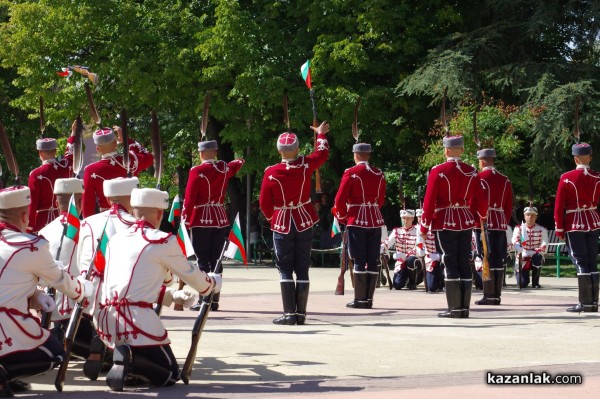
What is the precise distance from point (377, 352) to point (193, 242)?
530cm

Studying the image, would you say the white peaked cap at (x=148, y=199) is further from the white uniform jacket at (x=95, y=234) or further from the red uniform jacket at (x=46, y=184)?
the red uniform jacket at (x=46, y=184)

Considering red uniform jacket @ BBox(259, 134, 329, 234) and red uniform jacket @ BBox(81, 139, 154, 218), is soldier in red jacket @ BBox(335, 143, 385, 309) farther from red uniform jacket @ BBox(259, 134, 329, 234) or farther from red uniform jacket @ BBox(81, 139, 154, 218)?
red uniform jacket @ BBox(81, 139, 154, 218)

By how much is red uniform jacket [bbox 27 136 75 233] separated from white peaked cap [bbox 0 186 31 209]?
524 cm

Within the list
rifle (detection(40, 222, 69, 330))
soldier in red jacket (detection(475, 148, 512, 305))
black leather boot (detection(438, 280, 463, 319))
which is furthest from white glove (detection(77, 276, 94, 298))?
soldier in red jacket (detection(475, 148, 512, 305))

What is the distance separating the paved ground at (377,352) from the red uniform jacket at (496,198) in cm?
115

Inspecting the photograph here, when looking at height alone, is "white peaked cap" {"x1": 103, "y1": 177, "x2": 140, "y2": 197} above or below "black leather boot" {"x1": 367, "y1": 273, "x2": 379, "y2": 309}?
above

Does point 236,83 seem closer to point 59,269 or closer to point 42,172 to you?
point 42,172

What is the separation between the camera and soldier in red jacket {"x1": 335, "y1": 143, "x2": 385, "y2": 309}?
1531cm

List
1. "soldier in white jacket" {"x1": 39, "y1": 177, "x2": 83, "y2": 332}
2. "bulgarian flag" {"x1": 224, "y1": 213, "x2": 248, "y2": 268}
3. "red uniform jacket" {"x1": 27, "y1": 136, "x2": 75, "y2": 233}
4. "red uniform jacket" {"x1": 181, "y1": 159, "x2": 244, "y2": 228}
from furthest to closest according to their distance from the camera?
"red uniform jacket" {"x1": 181, "y1": 159, "x2": 244, "y2": 228}
"red uniform jacket" {"x1": 27, "y1": 136, "x2": 75, "y2": 233}
"bulgarian flag" {"x1": 224, "y1": 213, "x2": 248, "y2": 268}
"soldier in white jacket" {"x1": 39, "y1": 177, "x2": 83, "y2": 332}

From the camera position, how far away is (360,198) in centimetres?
1532

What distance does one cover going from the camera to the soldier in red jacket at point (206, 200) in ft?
49.6

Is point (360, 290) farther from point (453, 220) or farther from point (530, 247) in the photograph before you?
point (530, 247)

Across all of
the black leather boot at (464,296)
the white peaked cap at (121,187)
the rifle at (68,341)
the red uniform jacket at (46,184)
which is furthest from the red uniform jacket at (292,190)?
the rifle at (68,341)

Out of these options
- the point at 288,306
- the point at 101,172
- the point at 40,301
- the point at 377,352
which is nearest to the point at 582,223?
the point at 288,306
